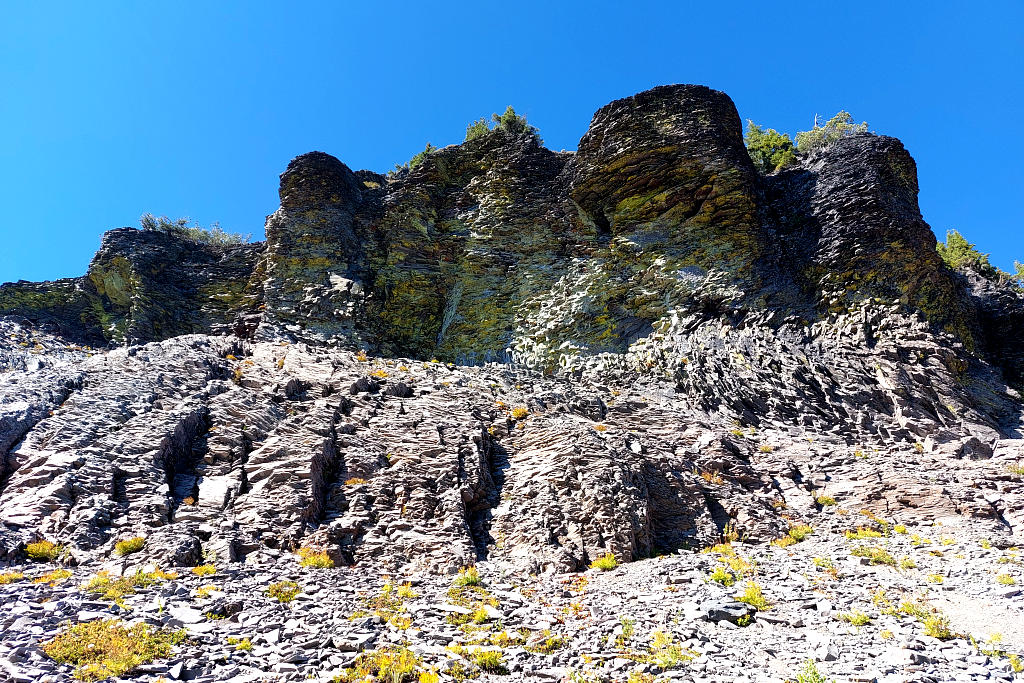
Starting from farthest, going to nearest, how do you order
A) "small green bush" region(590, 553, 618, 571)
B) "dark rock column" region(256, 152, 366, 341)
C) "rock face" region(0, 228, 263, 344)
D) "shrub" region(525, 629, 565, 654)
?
"rock face" region(0, 228, 263, 344) → "dark rock column" region(256, 152, 366, 341) → "small green bush" region(590, 553, 618, 571) → "shrub" region(525, 629, 565, 654)

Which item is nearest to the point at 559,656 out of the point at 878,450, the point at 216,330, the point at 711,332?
the point at 878,450

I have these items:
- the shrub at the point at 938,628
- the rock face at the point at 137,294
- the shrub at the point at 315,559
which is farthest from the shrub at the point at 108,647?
the rock face at the point at 137,294

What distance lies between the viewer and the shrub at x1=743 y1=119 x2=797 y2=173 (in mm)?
35250

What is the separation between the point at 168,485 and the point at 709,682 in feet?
46.2

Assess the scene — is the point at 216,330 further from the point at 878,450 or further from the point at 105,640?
the point at 878,450

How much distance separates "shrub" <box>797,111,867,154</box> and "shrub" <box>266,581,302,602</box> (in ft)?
107

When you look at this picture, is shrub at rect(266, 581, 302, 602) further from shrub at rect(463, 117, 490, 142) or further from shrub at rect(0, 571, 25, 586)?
shrub at rect(463, 117, 490, 142)

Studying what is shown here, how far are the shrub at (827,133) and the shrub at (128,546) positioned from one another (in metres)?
34.5

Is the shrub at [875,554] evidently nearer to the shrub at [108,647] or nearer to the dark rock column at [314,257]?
the shrub at [108,647]

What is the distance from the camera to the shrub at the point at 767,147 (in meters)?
35.2

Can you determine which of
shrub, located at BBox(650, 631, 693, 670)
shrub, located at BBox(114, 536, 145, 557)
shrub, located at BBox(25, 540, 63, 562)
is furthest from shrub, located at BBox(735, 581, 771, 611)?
shrub, located at BBox(25, 540, 63, 562)

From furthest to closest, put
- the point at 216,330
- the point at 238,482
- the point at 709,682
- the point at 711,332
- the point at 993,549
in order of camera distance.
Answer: the point at 216,330
the point at 711,332
the point at 238,482
the point at 993,549
the point at 709,682

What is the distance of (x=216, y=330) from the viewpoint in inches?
1180

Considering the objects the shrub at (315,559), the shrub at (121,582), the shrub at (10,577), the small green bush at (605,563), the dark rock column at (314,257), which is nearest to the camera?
the shrub at (121,582)
